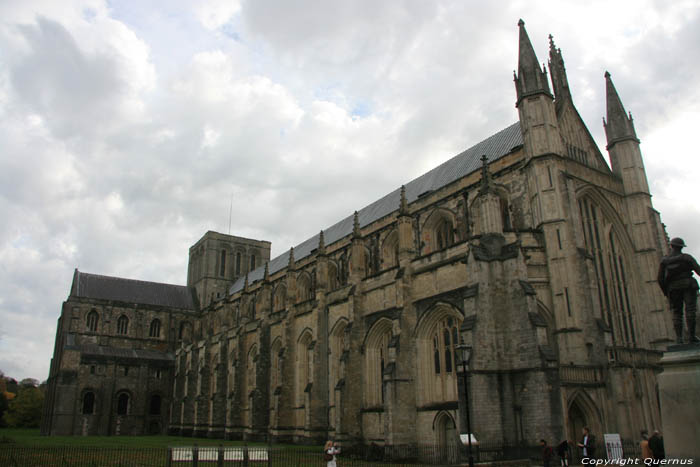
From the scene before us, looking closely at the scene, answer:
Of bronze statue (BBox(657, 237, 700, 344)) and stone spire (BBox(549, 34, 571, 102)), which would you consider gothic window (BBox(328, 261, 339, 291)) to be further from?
bronze statue (BBox(657, 237, 700, 344))

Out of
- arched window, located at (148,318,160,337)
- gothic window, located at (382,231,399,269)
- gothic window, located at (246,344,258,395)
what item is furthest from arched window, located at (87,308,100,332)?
gothic window, located at (382,231,399,269)

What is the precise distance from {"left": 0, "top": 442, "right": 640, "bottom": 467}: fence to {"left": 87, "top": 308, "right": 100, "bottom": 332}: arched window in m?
34.2

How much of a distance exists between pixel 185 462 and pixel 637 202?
2527 centimetres

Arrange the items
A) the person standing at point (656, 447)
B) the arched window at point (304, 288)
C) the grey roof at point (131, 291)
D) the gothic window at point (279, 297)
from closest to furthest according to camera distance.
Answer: the person standing at point (656, 447) < the arched window at point (304, 288) < the gothic window at point (279, 297) < the grey roof at point (131, 291)

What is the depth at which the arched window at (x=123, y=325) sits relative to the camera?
199 ft

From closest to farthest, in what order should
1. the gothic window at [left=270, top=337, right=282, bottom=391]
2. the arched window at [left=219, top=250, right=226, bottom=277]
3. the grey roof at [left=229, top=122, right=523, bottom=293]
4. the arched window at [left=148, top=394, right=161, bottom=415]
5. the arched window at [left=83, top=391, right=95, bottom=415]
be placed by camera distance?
the grey roof at [left=229, top=122, right=523, bottom=293], the gothic window at [left=270, top=337, right=282, bottom=391], the arched window at [left=83, top=391, right=95, bottom=415], the arched window at [left=148, top=394, right=161, bottom=415], the arched window at [left=219, top=250, right=226, bottom=277]

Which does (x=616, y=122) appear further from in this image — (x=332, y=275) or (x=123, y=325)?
(x=123, y=325)

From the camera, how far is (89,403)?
5209 centimetres

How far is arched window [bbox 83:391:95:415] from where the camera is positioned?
5144 cm

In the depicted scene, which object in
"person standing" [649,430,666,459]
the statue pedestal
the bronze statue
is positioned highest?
the bronze statue

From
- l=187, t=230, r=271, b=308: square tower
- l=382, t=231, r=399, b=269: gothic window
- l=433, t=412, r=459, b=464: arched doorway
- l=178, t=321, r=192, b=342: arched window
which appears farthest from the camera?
l=187, t=230, r=271, b=308: square tower

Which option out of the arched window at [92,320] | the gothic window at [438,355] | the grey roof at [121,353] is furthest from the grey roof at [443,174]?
the arched window at [92,320]

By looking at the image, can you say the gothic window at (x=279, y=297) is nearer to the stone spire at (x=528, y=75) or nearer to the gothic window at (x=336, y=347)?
the gothic window at (x=336, y=347)

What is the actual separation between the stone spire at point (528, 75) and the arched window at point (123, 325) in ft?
166
